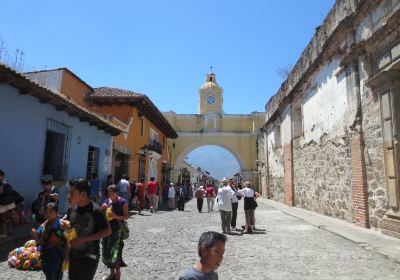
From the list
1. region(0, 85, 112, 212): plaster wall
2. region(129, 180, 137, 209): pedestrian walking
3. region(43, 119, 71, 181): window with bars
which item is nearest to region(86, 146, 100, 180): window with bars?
region(129, 180, 137, 209): pedestrian walking

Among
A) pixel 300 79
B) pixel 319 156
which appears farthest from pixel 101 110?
pixel 319 156

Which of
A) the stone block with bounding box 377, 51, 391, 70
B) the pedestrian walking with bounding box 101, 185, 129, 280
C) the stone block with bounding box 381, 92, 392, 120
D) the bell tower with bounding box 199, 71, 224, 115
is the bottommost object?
the pedestrian walking with bounding box 101, 185, 129, 280

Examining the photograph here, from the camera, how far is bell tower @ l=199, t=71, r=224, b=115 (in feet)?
131

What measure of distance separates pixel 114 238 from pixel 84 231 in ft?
5.49

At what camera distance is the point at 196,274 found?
1971mm

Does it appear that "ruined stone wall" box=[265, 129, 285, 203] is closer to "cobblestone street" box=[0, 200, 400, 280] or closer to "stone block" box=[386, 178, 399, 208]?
"cobblestone street" box=[0, 200, 400, 280]

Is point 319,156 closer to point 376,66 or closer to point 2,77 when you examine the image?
point 376,66

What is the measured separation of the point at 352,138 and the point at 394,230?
2870 millimetres

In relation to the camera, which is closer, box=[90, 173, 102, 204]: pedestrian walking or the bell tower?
box=[90, 173, 102, 204]: pedestrian walking

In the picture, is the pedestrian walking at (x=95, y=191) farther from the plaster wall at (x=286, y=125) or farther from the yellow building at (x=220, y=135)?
the yellow building at (x=220, y=135)

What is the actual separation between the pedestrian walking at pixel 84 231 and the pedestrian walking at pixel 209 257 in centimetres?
126

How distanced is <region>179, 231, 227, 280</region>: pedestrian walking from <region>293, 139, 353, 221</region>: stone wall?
8583 millimetres

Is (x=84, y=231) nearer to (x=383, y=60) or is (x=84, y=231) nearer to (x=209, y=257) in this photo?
(x=209, y=257)

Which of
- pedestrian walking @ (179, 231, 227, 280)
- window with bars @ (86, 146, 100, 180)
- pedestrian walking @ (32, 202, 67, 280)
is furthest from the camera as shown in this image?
window with bars @ (86, 146, 100, 180)
